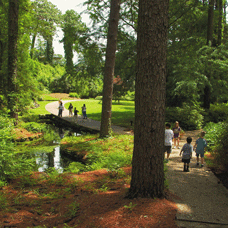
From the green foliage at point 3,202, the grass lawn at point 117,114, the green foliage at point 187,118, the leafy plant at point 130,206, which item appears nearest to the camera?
the leafy plant at point 130,206

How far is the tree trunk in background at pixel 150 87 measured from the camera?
4.39m

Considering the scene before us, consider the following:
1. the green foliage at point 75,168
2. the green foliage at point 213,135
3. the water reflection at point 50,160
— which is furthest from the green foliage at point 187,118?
the green foliage at point 75,168

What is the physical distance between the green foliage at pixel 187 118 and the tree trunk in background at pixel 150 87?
13664 millimetres

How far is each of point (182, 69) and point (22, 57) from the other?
1221 cm

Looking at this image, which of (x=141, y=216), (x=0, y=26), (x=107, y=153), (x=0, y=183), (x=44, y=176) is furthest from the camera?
(x=0, y=26)

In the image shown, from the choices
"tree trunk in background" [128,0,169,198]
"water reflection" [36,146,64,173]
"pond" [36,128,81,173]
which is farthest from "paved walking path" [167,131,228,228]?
"water reflection" [36,146,64,173]

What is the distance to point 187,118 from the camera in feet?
58.6

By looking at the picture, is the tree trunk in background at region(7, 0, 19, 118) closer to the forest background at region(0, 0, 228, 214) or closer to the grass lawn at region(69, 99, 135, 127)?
the forest background at region(0, 0, 228, 214)

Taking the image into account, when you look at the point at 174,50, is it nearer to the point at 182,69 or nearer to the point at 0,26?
the point at 182,69

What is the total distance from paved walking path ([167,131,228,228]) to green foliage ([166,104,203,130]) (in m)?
9.97

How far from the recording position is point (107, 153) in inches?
392

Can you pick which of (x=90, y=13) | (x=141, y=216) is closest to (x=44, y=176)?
(x=141, y=216)

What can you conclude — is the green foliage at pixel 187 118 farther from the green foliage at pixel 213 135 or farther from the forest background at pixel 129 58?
the green foliage at pixel 213 135

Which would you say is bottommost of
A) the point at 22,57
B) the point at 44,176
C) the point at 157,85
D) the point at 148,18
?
the point at 44,176
